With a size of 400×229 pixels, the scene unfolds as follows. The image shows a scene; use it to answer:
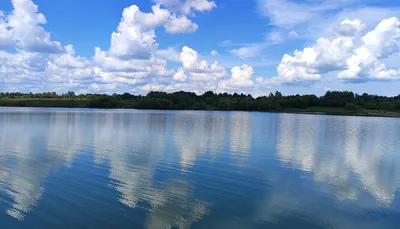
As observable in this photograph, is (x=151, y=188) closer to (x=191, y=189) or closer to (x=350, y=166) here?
(x=191, y=189)

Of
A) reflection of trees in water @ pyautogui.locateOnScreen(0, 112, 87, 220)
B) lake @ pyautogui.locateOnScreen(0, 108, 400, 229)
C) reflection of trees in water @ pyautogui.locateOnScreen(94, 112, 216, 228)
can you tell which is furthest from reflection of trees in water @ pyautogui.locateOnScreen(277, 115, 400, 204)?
reflection of trees in water @ pyautogui.locateOnScreen(0, 112, 87, 220)

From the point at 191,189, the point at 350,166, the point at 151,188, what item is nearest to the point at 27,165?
the point at 151,188

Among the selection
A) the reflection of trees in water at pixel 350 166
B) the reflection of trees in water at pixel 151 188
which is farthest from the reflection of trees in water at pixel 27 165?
the reflection of trees in water at pixel 350 166

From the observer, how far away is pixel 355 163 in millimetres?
23375

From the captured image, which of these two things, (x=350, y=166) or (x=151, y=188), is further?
(x=350, y=166)

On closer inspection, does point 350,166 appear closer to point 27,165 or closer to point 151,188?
point 151,188

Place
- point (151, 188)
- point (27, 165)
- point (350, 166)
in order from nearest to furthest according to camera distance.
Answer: point (151, 188), point (27, 165), point (350, 166)

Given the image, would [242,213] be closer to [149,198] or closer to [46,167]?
[149,198]

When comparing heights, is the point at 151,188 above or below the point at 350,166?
above

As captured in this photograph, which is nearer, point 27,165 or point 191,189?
point 191,189

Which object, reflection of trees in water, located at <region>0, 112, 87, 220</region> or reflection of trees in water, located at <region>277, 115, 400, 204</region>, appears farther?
reflection of trees in water, located at <region>277, 115, 400, 204</region>

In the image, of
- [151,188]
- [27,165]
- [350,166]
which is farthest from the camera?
[350,166]

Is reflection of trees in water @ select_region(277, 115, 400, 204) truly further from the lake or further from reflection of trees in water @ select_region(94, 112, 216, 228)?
reflection of trees in water @ select_region(94, 112, 216, 228)

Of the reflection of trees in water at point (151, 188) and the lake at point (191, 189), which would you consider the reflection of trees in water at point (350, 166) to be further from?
the reflection of trees in water at point (151, 188)
